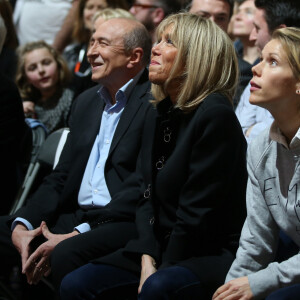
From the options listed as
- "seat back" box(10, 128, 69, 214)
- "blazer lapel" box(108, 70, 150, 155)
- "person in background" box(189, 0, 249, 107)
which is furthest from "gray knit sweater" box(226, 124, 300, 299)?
"person in background" box(189, 0, 249, 107)

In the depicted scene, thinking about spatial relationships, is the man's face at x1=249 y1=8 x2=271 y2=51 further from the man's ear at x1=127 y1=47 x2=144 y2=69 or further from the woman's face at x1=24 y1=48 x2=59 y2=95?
the woman's face at x1=24 y1=48 x2=59 y2=95

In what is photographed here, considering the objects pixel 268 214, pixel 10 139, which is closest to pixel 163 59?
pixel 268 214

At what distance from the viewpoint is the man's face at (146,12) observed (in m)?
6.03

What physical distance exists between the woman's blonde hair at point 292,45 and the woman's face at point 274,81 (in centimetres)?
2

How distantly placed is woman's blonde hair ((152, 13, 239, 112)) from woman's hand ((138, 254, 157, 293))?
2.50ft

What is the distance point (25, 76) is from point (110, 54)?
198cm

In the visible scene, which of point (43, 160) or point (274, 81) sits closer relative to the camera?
point (274, 81)

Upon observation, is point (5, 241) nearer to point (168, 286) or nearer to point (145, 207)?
point (145, 207)

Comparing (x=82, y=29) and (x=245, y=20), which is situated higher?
(x=245, y=20)

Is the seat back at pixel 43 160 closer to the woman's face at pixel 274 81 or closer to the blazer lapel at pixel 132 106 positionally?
the blazer lapel at pixel 132 106

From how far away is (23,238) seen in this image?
13.7 feet

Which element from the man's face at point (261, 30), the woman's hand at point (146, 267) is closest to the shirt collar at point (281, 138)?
the woman's hand at point (146, 267)

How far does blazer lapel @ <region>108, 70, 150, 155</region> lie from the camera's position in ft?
13.8

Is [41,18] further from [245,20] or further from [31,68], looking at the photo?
[245,20]
